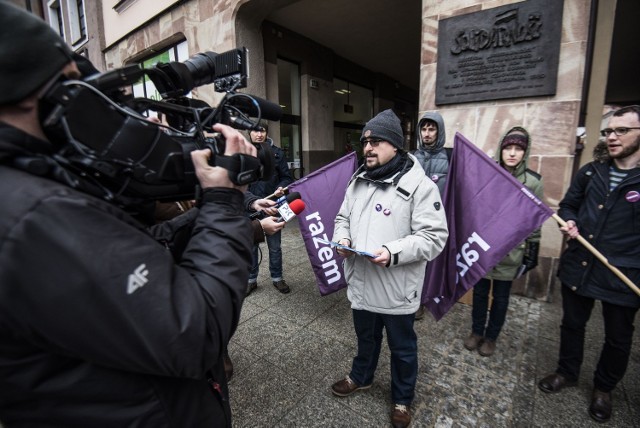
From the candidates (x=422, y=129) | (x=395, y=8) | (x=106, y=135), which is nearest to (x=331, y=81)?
(x=395, y=8)

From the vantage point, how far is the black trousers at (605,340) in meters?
2.08

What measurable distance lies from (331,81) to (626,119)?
22.9 ft

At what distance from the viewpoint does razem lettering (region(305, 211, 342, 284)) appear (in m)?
3.10

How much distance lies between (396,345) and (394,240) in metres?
0.67

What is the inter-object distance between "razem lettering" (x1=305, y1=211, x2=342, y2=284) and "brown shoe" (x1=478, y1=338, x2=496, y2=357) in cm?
135

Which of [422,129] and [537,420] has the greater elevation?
[422,129]

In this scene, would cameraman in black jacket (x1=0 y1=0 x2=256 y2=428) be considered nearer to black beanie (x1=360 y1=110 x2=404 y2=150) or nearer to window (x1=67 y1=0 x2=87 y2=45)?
black beanie (x1=360 y1=110 x2=404 y2=150)

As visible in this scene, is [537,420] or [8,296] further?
[537,420]

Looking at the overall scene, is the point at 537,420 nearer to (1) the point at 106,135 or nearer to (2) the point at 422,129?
(2) the point at 422,129

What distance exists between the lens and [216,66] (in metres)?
1.33

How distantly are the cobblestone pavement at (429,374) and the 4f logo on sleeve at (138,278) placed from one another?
181 cm

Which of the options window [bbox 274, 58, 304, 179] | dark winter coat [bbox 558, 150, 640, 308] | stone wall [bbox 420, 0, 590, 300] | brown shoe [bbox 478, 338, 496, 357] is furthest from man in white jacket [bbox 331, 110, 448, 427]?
window [bbox 274, 58, 304, 179]

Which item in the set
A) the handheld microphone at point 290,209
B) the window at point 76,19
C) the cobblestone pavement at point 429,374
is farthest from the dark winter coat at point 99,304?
the window at point 76,19

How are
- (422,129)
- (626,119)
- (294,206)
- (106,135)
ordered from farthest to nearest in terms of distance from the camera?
(422,129)
(626,119)
(294,206)
(106,135)
